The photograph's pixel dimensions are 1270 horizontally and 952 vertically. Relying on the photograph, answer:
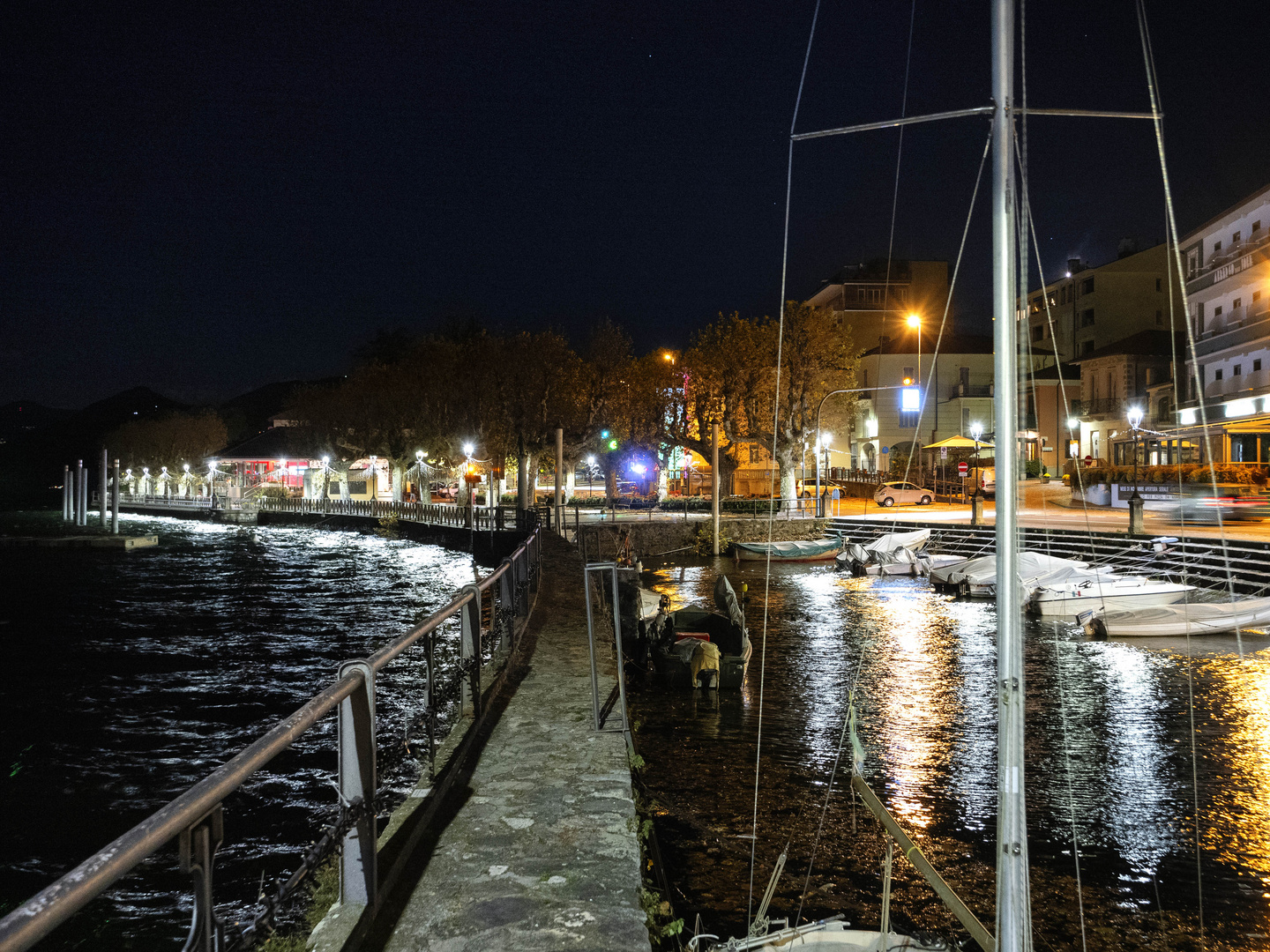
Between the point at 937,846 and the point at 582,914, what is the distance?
4.89 meters

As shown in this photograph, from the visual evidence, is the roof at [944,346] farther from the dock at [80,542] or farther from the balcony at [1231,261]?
→ the dock at [80,542]

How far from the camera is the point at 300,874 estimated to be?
3.24 meters

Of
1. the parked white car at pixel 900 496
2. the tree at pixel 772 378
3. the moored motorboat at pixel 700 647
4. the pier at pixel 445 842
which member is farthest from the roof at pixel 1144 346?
the pier at pixel 445 842

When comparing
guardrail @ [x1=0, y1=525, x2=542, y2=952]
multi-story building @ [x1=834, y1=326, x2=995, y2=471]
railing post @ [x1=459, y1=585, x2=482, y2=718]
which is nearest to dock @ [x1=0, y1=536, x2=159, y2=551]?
railing post @ [x1=459, y1=585, x2=482, y2=718]

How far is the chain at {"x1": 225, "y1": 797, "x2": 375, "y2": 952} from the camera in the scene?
9.86 feet

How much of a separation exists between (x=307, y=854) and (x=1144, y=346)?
198ft

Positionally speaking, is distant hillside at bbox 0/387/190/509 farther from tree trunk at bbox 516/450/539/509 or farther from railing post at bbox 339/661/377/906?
railing post at bbox 339/661/377/906

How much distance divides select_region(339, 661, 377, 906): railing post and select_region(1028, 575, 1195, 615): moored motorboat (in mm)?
17185

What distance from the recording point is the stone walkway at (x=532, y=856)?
3965 mm

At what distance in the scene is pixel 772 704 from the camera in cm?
1341

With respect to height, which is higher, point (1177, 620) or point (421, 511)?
point (421, 511)

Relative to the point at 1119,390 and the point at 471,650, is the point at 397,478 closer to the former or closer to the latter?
the point at 1119,390

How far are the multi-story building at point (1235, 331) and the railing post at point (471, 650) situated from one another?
36.5 metres

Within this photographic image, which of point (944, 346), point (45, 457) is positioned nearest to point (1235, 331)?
point (944, 346)
